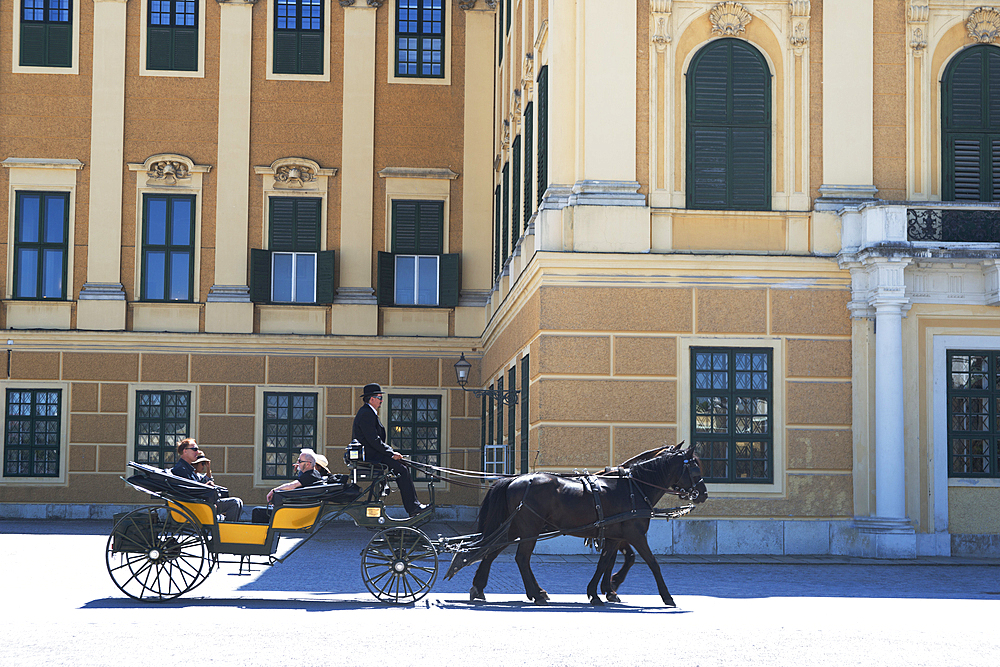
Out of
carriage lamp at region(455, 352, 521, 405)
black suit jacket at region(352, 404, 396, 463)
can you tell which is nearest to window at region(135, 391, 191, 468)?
carriage lamp at region(455, 352, 521, 405)

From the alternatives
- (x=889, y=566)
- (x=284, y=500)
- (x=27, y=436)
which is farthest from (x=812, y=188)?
(x=27, y=436)

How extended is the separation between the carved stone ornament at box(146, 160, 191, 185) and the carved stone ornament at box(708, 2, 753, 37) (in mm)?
13706

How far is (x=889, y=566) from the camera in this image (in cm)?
1603

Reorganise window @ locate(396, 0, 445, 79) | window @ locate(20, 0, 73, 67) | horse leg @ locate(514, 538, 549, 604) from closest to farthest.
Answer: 1. horse leg @ locate(514, 538, 549, 604)
2. window @ locate(20, 0, 73, 67)
3. window @ locate(396, 0, 445, 79)

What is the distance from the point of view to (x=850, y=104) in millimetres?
17938

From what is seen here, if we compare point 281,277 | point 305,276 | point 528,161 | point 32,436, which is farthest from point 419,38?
point 32,436

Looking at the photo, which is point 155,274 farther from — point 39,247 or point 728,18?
point 728,18

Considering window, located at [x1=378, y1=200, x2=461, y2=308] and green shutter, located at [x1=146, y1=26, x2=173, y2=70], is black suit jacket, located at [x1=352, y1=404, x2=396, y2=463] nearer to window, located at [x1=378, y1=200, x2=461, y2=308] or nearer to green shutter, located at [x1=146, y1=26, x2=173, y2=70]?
window, located at [x1=378, y1=200, x2=461, y2=308]

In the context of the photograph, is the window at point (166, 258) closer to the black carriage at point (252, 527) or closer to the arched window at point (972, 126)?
the black carriage at point (252, 527)

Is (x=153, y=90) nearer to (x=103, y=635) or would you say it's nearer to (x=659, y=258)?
(x=659, y=258)

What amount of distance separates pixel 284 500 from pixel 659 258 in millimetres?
7634

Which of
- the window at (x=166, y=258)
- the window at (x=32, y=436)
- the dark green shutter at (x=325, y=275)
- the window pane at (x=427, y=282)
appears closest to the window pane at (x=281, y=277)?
the dark green shutter at (x=325, y=275)

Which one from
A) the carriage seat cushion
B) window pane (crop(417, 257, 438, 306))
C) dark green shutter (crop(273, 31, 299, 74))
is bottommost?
the carriage seat cushion

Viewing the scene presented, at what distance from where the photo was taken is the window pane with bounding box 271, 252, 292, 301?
88.8 ft
